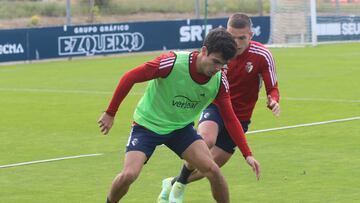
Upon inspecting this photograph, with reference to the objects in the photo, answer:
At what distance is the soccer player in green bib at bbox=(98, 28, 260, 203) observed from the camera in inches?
344

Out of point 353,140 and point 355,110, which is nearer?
point 353,140

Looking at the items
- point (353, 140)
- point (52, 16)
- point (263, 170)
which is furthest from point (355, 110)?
point (52, 16)

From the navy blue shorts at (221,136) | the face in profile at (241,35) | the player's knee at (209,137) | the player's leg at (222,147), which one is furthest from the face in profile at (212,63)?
the player's leg at (222,147)

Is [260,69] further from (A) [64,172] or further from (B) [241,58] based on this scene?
(A) [64,172]

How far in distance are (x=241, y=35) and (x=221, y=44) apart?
1868mm

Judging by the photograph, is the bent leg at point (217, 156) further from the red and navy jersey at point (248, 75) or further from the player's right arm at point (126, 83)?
the player's right arm at point (126, 83)

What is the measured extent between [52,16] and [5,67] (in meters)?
18.6

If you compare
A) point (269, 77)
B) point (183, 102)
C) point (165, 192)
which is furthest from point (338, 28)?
point (183, 102)

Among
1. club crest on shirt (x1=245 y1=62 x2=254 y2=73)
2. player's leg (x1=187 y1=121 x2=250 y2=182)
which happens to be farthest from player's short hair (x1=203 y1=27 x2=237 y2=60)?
player's leg (x1=187 y1=121 x2=250 y2=182)

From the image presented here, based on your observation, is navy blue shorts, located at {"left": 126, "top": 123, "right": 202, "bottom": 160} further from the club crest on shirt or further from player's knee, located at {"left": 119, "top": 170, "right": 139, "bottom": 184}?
the club crest on shirt

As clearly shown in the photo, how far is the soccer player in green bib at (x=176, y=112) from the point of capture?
8.74 meters

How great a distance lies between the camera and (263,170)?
12.6 meters

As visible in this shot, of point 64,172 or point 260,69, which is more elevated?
point 260,69

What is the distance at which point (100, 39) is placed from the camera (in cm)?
3538
